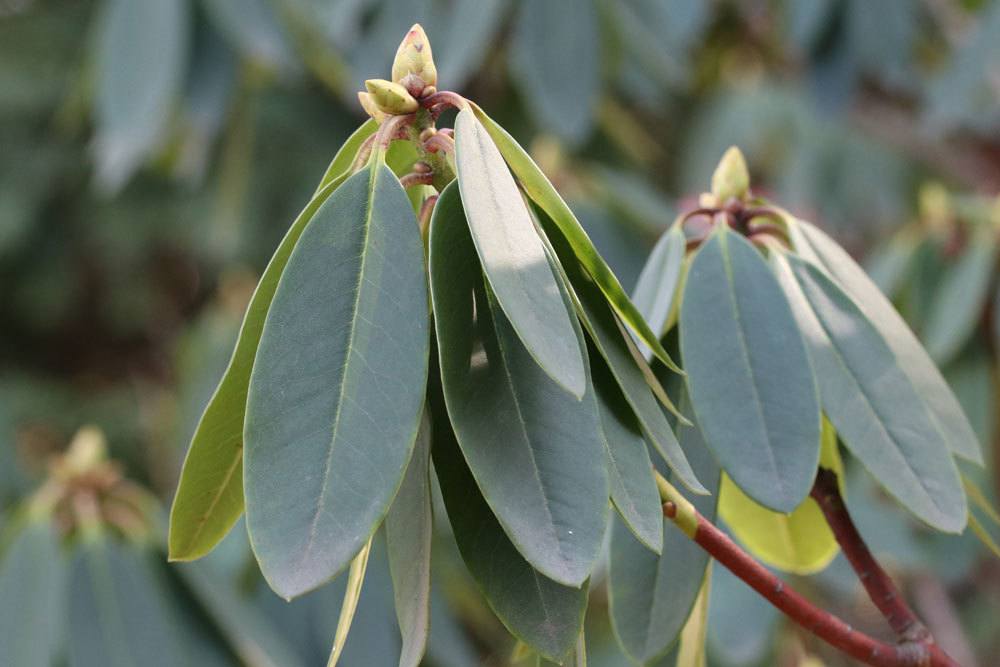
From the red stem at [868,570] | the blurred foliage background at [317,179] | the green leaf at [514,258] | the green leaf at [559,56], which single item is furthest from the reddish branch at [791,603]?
the green leaf at [559,56]

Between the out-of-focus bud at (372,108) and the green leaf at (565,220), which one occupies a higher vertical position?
the out-of-focus bud at (372,108)

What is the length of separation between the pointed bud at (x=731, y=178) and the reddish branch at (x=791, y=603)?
18 centimetres

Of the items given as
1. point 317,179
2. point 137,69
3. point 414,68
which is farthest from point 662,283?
point 317,179

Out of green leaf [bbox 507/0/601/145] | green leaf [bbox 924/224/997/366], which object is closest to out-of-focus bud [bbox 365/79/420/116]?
green leaf [bbox 924/224/997/366]

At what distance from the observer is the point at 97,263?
3209 mm

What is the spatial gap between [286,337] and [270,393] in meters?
0.02

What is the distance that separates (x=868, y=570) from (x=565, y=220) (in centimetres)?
23

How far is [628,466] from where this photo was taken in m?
0.45

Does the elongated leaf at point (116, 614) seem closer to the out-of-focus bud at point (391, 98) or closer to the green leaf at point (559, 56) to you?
the out-of-focus bud at point (391, 98)

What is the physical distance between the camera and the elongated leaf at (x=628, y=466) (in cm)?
43

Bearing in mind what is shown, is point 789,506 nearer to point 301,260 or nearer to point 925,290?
point 301,260

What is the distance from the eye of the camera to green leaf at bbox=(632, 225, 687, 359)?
0.58 metres

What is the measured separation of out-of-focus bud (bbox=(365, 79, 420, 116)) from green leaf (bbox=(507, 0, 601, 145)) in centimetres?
114

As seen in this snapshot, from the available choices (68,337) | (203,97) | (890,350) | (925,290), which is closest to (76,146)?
(68,337)
